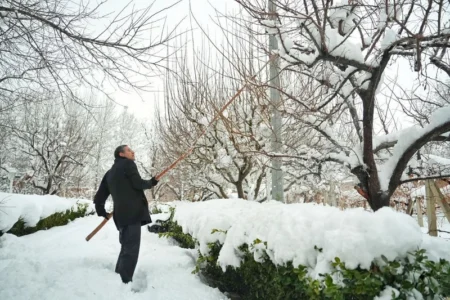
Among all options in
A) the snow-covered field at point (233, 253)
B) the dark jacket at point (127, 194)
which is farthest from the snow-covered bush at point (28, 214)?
the dark jacket at point (127, 194)

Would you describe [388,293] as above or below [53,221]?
above

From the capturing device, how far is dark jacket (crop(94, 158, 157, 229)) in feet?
11.1

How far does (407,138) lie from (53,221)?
1104cm

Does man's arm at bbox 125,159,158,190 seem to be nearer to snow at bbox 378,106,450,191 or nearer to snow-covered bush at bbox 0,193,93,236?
snow-covered bush at bbox 0,193,93,236

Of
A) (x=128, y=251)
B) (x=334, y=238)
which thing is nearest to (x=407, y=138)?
(x=334, y=238)

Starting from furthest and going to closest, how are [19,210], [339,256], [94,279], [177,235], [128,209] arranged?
[19,210] → [177,235] → [128,209] → [94,279] → [339,256]

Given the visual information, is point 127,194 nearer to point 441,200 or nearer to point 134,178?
point 134,178

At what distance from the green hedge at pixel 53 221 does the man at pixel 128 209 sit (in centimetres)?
553

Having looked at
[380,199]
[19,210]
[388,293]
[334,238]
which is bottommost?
[19,210]

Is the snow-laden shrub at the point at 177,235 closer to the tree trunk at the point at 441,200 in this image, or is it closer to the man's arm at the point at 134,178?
the man's arm at the point at 134,178

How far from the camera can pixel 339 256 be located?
1.77 m

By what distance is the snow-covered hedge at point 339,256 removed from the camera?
5.31 feet

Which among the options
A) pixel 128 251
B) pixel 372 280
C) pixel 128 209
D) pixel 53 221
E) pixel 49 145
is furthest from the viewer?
pixel 49 145

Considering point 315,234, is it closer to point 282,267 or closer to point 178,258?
point 282,267
